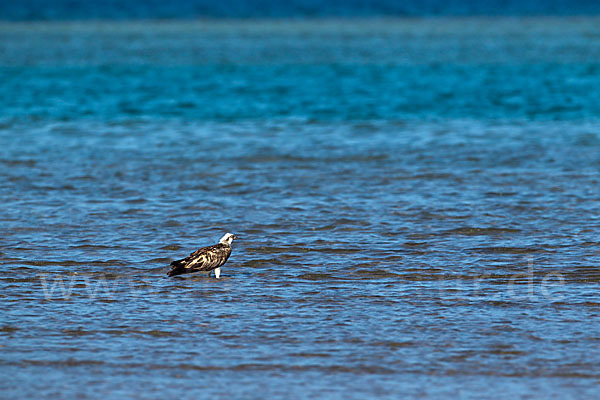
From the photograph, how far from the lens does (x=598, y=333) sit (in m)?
8.14

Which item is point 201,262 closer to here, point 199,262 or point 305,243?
point 199,262

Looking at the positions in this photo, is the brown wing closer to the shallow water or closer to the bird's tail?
the bird's tail

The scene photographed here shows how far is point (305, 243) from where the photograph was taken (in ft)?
38.5

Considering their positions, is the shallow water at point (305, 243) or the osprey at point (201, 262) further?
the osprey at point (201, 262)

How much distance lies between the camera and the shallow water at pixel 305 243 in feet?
24.4

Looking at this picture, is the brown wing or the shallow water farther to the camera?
the brown wing

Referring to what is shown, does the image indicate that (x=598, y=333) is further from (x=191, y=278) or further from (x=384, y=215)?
(x=384, y=215)

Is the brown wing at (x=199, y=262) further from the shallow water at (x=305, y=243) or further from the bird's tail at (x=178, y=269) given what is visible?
the shallow water at (x=305, y=243)

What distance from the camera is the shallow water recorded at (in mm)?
7426

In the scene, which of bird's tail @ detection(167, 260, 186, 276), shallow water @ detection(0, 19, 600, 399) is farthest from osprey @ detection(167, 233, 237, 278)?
shallow water @ detection(0, 19, 600, 399)

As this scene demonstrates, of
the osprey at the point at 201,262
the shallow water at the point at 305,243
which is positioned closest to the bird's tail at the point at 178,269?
the osprey at the point at 201,262

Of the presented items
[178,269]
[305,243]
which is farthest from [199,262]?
[305,243]

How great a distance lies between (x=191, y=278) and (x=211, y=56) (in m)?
37.9

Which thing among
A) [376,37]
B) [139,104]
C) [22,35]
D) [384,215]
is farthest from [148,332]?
[22,35]
